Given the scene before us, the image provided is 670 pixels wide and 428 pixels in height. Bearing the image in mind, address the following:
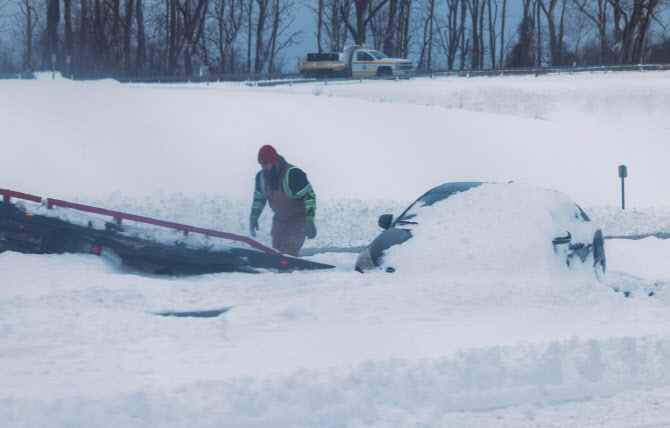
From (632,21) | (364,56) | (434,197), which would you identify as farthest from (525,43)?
(434,197)

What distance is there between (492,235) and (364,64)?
33634 millimetres

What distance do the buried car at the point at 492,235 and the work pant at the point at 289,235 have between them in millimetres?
1085

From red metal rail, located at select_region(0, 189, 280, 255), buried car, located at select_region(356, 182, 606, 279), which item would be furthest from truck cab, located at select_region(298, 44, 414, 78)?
red metal rail, located at select_region(0, 189, 280, 255)

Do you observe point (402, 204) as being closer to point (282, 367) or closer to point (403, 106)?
point (403, 106)

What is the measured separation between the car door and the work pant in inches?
1260

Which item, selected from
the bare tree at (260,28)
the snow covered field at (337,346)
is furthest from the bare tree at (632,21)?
the snow covered field at (337,346)

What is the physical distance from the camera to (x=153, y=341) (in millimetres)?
5395

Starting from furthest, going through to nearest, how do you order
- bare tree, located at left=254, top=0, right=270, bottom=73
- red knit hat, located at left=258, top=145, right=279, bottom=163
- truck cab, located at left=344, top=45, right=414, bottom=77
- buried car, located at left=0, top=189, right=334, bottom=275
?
bare tree, located at left=254, top=0, right=270, bottom=73 → truck cab, located at left=344, top=45, right=414, bottom=77 → red knit hat, located at left=258, top=145, right=279, bottom=163 → buried car, located at left=0, top=189, right=334, bottom=275

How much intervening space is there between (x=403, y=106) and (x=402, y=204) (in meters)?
11.0

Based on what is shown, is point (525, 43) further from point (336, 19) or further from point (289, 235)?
point (289, 235)

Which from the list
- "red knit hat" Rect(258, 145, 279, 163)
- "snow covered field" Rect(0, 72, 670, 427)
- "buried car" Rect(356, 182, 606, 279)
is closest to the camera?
"snow covered field" Rect(0, 72, 670, 427)

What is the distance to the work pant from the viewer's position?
8.76 m

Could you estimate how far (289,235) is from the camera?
8.80 meters

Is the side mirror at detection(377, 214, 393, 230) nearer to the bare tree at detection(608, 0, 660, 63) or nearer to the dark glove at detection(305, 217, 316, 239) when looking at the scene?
the dark glove at detection(305, 217, 316, 239)
